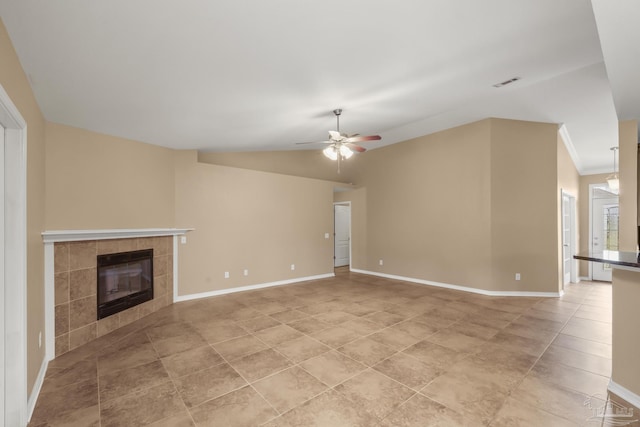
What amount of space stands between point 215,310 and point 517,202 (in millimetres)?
5627

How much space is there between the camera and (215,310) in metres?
4.41

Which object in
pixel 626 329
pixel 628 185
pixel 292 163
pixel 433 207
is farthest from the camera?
pixel 292 163

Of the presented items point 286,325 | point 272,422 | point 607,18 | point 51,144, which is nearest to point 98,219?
point 51,144

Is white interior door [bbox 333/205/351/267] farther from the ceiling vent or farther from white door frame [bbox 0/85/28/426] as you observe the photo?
white door frame [bbox 0/85/28/426]

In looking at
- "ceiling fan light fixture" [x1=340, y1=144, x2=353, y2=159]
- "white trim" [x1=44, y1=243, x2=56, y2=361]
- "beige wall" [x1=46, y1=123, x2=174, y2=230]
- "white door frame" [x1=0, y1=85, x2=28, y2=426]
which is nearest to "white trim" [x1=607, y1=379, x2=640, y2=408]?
"ceiling fan light fixture" [x1=340, y1=144, x2=353, y2=159]

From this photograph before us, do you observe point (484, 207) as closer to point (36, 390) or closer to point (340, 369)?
point (340, 369)

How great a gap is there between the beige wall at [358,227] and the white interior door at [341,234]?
80 cm

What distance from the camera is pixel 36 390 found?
2.29 meters

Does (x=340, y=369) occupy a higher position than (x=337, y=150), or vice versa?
(x=337, y=150)

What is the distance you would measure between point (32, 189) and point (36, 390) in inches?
65.4

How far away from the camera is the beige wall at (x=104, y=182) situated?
3.34m

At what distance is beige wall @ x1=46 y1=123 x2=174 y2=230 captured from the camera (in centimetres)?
334

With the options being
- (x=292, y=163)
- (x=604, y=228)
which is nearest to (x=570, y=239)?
(x=604, y=228)

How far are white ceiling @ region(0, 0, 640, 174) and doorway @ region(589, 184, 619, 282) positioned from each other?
3.98 m
